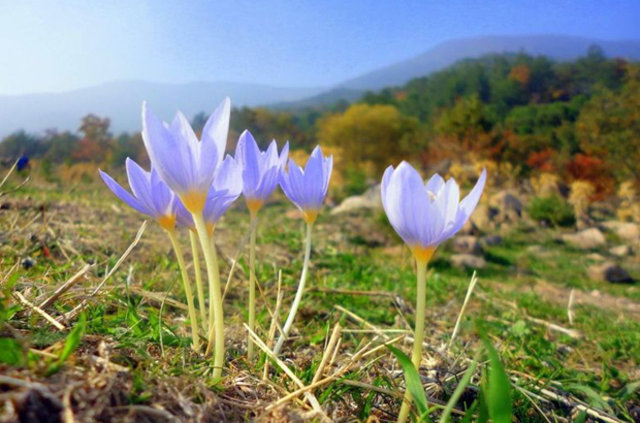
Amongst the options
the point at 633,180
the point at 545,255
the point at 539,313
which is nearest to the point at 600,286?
the point at 545,255

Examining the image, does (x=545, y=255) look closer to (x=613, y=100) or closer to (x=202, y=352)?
(x=202, y=352)

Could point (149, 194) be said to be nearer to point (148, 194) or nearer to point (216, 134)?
point (148, 194)

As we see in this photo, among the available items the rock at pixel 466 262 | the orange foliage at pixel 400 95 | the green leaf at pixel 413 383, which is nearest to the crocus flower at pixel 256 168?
the green leaf at pixel 413 383

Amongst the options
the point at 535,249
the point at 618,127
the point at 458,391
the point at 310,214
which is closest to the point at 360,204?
the point at 535,249

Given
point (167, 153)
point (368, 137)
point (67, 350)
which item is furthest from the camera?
point (368, 137)

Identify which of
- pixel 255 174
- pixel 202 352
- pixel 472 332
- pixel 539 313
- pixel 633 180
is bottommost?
pixel 633 180

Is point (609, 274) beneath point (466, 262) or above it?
beneath
